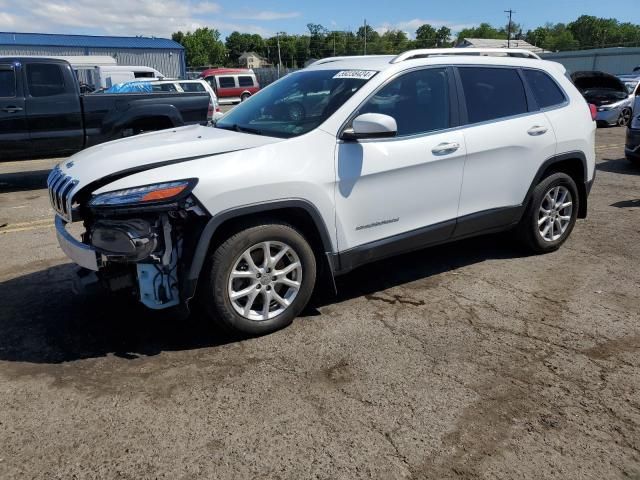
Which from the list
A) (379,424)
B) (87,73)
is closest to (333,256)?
(379,424)

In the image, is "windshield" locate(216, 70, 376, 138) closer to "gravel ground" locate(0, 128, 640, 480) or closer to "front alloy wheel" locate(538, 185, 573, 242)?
"gravel ground" locate(0, 128, 640, 480)

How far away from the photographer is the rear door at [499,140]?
4641 millimetres

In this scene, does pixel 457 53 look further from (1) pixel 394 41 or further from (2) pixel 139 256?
(1) pixel 394 41

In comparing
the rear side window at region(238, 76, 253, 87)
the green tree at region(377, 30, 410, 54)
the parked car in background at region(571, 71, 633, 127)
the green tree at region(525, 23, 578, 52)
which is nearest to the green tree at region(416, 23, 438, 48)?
the green tree at region(377, 30, 410, 54)

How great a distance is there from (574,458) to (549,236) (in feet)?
10.6

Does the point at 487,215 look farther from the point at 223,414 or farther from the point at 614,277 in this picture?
the point at 223,414

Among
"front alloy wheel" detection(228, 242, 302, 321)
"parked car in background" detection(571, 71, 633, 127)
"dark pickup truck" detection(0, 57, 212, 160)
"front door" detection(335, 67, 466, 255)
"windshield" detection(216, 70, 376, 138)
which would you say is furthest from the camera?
"parked car in background" detection(571, 71, 633, 127)

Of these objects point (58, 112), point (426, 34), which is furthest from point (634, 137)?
point (426, 34)

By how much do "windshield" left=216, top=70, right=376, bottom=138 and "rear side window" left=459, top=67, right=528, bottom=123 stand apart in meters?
0.97

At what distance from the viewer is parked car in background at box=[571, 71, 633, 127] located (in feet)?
58.5

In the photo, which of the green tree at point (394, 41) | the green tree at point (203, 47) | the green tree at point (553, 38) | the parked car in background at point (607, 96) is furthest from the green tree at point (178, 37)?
the parked car in background at point (607, 96)

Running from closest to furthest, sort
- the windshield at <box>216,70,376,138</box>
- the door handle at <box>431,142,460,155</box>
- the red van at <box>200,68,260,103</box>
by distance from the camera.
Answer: the windshield at <box>216,70,376,138</box>, the door handle at <box>431,142,460,155</box>, the red van at <box>200,68,260,103</box>

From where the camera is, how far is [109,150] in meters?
3.90

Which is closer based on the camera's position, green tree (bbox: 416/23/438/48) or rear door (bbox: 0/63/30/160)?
rear door (bbox: 0/63/30/160)
